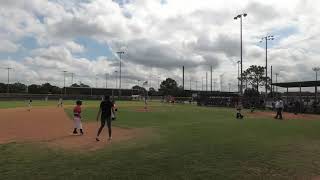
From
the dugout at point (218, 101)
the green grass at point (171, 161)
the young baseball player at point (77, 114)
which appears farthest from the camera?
the dugout at point (218, 101)

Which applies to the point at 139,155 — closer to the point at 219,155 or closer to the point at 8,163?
the point at 219,155

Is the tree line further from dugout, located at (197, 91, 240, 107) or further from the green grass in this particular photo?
the green grass

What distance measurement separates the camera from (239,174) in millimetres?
9578

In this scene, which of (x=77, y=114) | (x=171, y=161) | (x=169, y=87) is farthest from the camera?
(x=169, y=87)

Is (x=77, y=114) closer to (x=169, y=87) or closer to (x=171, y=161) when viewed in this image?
(x=171, y=161)

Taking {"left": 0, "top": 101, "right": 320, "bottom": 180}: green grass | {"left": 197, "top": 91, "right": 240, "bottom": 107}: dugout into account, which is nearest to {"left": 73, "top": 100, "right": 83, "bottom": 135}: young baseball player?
{"left": 0, "top": 101, "right": 320, "bottom": 180}: green grass

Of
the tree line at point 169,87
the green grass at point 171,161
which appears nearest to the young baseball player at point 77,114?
the green grass at point 171,161

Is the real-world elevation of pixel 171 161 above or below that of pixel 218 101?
below

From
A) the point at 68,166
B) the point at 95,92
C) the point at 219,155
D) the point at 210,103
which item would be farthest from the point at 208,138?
the point at 95,92

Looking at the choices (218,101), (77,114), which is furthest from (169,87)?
(77,114)

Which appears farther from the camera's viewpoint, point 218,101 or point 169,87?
point 169,87

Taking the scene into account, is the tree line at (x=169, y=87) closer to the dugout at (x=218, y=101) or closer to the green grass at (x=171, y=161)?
the dugout at (x=218, y=101)

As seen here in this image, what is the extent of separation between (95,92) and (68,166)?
6396 inches

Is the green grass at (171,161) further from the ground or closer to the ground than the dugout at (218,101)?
closer to the ground
